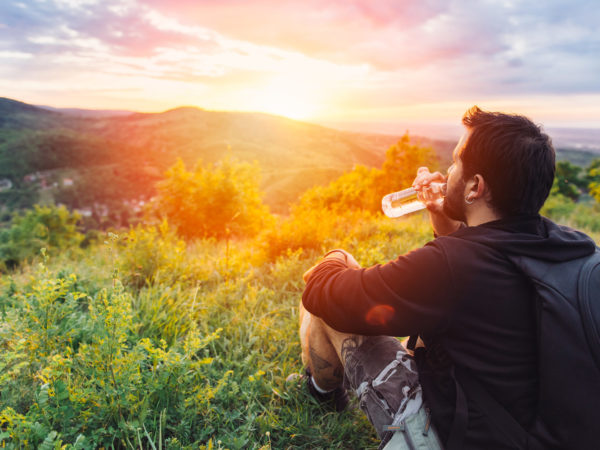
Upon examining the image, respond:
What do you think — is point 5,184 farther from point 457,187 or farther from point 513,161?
point 513,161

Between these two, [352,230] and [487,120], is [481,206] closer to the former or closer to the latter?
[487,120]

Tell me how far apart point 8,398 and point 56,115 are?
156900 millimetres

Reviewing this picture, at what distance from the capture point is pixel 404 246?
4.68m

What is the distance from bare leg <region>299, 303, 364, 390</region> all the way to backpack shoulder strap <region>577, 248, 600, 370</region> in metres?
1.02

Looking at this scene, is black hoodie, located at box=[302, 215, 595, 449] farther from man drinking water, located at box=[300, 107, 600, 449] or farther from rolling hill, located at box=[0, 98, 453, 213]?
rolling hill, located at box=[0, 98, 453, 213]

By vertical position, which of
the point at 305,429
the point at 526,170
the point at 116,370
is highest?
the point at 526,170

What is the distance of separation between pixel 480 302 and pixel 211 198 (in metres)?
14.7

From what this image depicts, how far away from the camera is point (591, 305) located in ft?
3.71

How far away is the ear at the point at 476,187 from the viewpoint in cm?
140

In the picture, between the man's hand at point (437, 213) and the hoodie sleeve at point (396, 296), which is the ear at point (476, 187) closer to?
the hoodie sleeve at point (396, 296)

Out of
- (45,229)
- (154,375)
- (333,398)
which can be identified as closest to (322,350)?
(333,398)

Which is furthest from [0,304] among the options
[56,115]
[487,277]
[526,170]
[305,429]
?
[56,115]

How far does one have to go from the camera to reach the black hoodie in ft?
4.02

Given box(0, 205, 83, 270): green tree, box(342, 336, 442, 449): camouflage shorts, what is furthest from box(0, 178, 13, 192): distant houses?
box(342, 336, 442, 449): camouflage shorts
